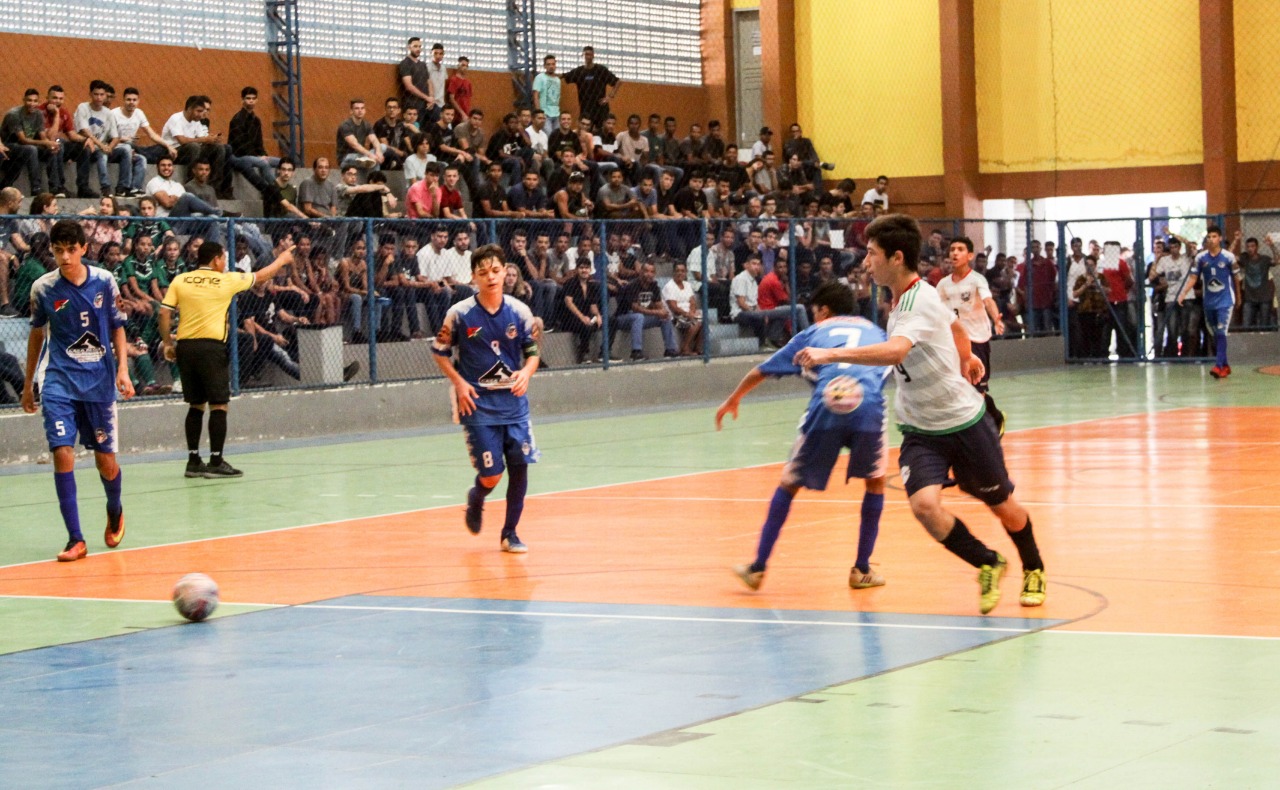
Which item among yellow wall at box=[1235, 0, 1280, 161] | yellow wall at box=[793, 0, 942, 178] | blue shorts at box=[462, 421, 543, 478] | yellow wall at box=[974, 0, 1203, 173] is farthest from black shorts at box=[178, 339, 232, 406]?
yellow wall at box=[1235, 0, 1280, 161]

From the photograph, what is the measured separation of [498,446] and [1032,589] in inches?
156

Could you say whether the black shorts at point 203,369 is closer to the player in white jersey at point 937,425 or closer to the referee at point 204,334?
the referee at point 204,334

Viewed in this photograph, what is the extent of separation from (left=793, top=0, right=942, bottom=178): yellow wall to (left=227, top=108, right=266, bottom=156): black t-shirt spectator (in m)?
16.0

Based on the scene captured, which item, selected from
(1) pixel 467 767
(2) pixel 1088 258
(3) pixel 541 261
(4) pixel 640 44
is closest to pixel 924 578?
(1) pixel 467 767

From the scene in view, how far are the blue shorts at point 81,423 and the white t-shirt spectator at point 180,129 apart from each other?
1297 cm

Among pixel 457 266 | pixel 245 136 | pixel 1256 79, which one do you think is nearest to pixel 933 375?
pixel 457 266

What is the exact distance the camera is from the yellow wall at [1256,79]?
3509 cm

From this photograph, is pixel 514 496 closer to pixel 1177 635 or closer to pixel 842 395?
pixel 842 395

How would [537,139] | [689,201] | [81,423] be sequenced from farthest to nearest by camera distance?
[689,201] < [537,139] < [81,423]

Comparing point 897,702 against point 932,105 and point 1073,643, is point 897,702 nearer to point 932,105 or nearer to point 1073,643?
point 1073,643

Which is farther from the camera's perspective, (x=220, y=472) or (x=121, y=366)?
(x=220, y=472)

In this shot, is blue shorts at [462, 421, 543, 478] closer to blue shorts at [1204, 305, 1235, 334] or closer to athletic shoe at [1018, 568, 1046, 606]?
athletic shoe at [1018, 568, 1046, 606]

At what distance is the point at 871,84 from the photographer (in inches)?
1532

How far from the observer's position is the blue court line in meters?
6.46
